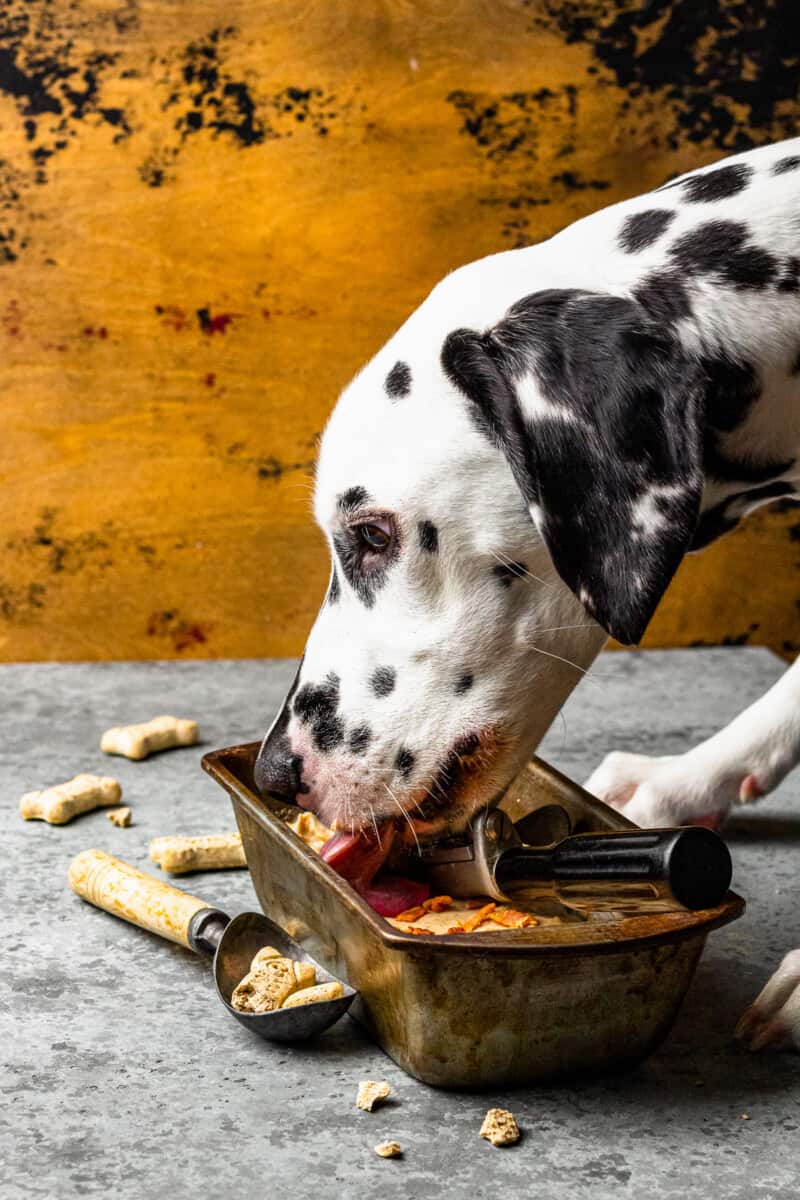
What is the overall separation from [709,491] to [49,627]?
2274mm

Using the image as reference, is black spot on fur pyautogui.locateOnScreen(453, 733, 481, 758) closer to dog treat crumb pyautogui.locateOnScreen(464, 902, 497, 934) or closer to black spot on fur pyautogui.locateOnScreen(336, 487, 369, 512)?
dog treat crumb pyautogui.locateOnScreen(464, 902, 497, 934)

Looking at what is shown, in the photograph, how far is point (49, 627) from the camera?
3.43 m

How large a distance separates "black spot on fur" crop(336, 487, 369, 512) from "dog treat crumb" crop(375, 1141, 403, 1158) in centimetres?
62

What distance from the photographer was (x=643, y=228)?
1.50m

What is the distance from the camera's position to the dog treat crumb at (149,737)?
2.49 metres

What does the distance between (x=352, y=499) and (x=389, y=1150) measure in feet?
2.09

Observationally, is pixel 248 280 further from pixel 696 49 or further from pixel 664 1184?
pixel 664 1184

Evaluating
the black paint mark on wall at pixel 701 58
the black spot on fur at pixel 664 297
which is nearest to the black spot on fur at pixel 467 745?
the black spot on fur at pixel 664 297

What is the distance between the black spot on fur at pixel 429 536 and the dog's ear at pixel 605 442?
0.12 meters

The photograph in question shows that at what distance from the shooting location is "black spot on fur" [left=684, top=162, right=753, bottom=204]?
152 cm

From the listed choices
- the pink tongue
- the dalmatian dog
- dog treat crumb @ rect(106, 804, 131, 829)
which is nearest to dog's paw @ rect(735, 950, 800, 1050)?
the dalmatian dog

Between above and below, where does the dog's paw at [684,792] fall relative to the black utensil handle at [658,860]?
below

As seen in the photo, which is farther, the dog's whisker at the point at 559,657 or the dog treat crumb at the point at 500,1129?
the dog's whisker at the point at 559,657

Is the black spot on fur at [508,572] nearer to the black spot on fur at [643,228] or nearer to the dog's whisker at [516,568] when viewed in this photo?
the dog's whisker at [516,568]
